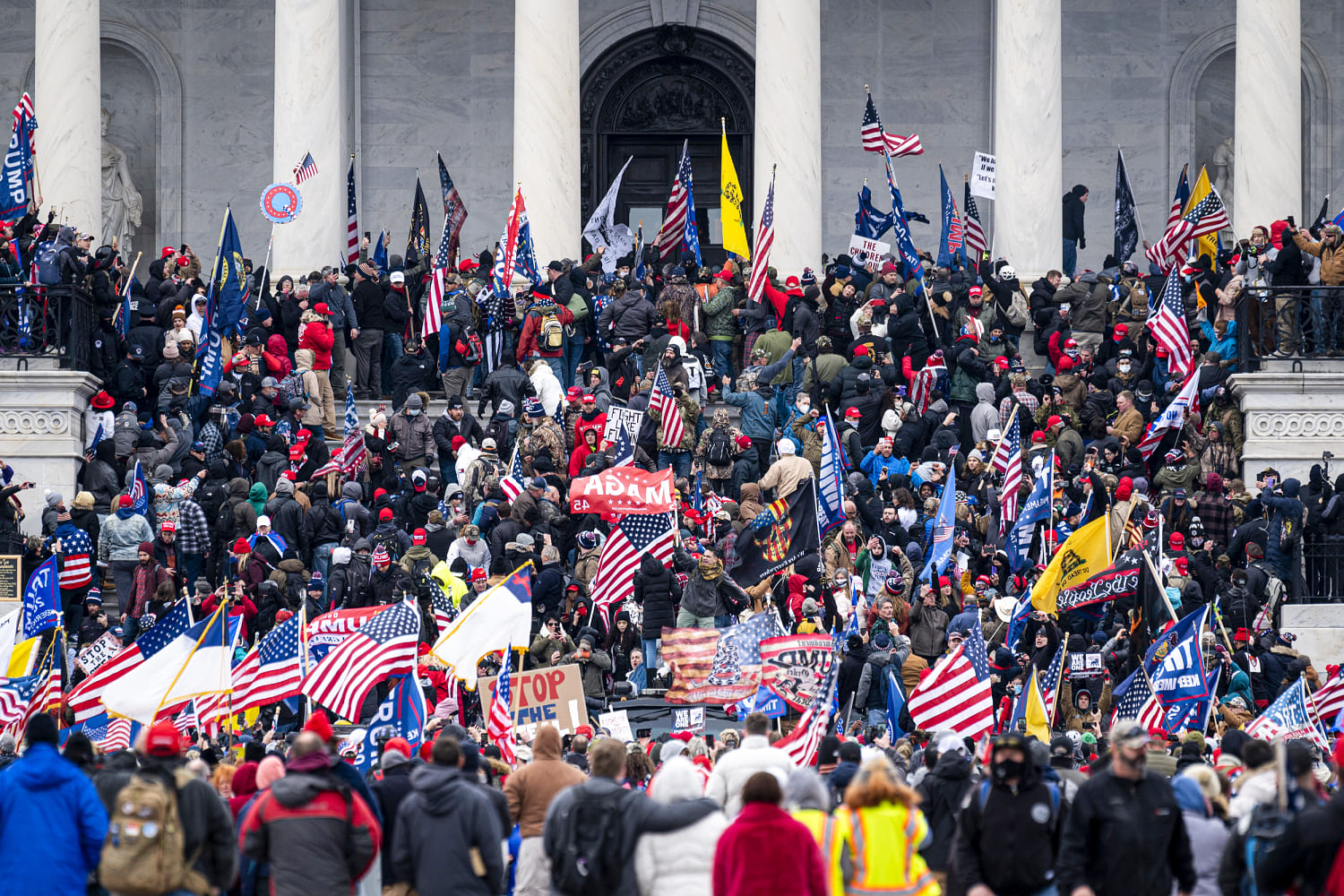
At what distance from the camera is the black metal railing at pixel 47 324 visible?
32438 mm

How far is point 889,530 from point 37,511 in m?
10.4

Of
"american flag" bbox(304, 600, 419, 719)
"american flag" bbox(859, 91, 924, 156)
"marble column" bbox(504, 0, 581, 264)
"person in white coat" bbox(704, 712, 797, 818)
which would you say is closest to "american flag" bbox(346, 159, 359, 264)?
"marble column" bbox(504, 0, 581, 264)

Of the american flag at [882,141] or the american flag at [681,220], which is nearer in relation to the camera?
the american flag at [681,220]

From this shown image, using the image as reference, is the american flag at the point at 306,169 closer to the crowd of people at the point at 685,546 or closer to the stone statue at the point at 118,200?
the crowd of people at the point at 685,546

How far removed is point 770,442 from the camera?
31688 mm

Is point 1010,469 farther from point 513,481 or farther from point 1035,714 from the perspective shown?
point 1035,714

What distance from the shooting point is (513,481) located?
29188 mm

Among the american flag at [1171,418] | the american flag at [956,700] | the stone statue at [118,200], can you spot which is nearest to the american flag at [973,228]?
the american flag at [1171,418]

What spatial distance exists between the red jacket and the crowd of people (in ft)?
0.06

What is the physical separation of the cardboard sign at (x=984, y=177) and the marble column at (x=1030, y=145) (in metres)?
0.39

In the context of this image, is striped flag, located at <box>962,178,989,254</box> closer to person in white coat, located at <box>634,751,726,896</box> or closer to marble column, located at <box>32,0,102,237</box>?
marble column, located at <box>32,0,102,237</box>

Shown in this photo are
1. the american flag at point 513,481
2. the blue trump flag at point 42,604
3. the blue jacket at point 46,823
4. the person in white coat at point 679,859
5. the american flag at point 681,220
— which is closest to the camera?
the blue jacket at point 46,823

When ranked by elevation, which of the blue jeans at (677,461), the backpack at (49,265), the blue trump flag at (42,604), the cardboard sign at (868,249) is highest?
the cardboard sign at (868,249)

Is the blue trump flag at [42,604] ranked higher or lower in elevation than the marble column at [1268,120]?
lower
